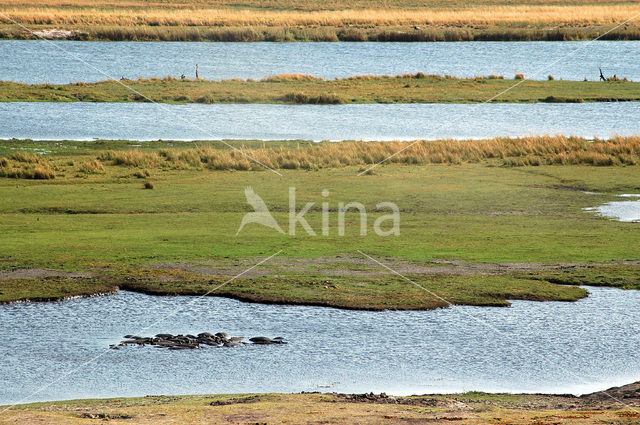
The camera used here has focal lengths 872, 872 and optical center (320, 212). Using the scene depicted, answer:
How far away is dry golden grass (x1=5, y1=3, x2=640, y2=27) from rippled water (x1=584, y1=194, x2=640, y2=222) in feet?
256

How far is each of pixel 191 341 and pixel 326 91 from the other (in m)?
47.9

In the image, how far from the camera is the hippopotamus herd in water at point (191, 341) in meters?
15.5

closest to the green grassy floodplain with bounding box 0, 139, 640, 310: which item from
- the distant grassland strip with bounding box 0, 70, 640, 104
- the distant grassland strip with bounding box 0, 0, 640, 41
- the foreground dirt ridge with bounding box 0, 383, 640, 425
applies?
the foreground dirt ridge with bounding box 0, 383, 640, 425

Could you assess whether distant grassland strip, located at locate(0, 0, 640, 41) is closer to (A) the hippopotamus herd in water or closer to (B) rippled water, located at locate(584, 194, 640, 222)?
(B) rippled water, located at locate(584, 194, 640, 222)

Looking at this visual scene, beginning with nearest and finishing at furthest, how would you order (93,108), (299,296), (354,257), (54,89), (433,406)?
(433,406), (299,296), (354,257), (93,108), (54,89)

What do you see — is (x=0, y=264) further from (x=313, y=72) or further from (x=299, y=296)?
(x=313, y=72)

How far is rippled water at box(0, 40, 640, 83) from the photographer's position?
73.1 metres

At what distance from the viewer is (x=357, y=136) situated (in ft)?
156

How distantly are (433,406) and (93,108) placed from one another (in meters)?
48.1

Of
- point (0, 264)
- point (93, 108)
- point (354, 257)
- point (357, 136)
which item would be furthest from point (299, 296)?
point (93, 108)
